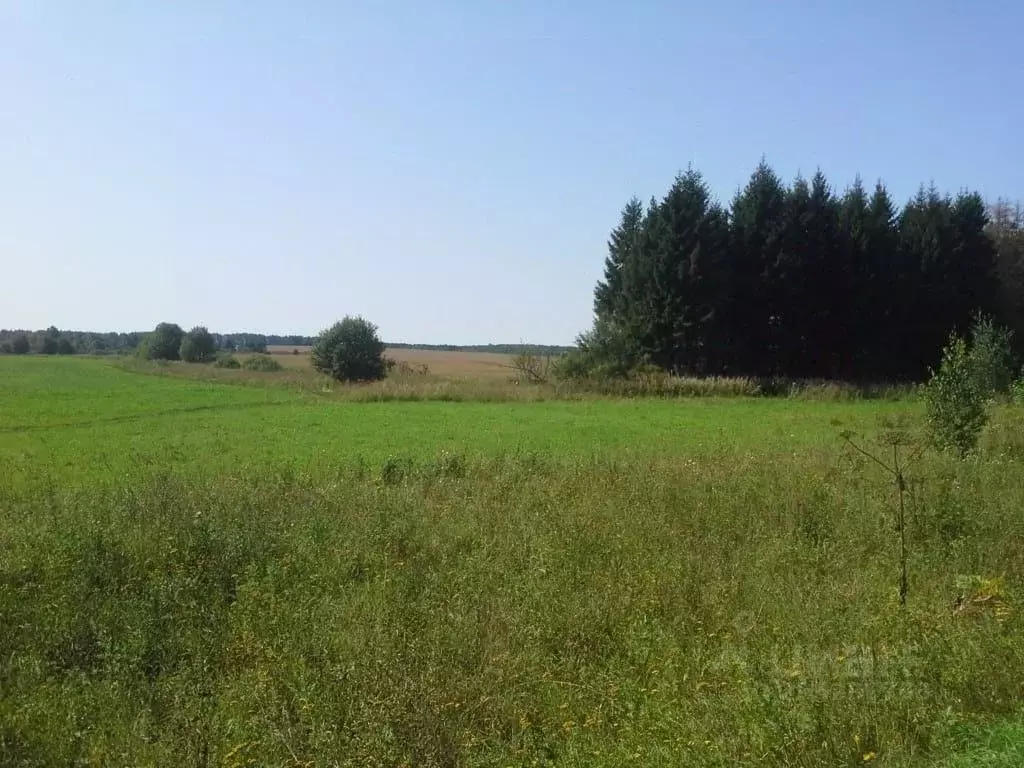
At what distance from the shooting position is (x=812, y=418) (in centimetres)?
2502

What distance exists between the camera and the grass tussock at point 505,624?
15.3 feet

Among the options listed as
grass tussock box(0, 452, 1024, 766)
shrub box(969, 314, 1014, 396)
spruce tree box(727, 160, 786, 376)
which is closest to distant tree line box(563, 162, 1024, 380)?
spruce tree box(727, 160, 786, 376)

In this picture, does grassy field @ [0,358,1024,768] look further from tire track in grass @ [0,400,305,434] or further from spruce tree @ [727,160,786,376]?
spruce tree @ [727,160,786,376]

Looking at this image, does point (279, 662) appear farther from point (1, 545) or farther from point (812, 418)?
point (812, 418)

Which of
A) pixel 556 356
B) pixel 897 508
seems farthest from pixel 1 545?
pixel 556 356

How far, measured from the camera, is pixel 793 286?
39.7 metres

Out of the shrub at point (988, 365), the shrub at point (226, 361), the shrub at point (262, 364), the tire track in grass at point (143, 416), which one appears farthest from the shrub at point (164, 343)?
the shrub at point (988, 365)

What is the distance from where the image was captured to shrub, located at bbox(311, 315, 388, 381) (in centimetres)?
5484

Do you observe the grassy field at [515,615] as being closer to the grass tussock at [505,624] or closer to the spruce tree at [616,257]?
the grass tussock at [505,624]

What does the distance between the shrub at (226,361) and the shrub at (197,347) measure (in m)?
1.42

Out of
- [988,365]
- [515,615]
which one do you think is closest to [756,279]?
[988,365]

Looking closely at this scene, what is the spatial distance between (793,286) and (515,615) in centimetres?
3718

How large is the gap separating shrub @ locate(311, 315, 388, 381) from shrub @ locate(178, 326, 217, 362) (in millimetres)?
31300

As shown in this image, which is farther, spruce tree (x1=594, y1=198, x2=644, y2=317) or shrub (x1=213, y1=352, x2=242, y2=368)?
shrub (x1=213, y1=352, x2=242, y2=368)
